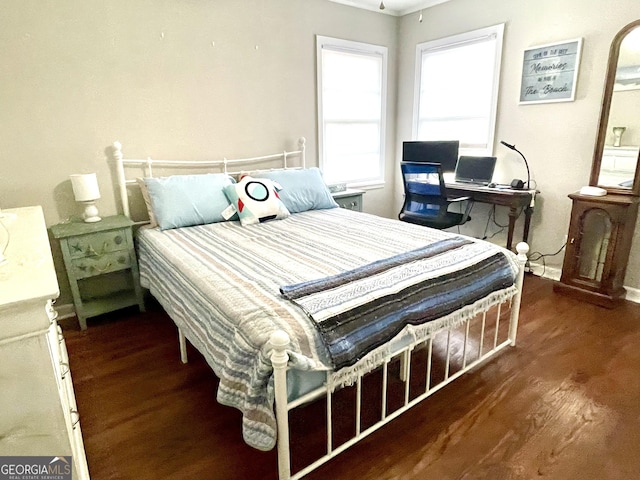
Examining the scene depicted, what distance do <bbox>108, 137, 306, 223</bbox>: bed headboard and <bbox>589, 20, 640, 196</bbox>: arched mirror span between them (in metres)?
2.37

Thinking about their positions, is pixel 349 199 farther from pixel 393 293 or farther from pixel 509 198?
pixel 393 293

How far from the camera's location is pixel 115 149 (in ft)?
8.87

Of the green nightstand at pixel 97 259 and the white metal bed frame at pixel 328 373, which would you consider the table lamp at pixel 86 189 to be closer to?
the green nightstand at pixel 97 259

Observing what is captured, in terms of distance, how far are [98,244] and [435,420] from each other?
7.36ft

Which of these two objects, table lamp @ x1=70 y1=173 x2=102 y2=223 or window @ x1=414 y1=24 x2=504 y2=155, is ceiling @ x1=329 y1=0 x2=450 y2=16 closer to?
window @ x1=414 y1=24 x2=504 y2=155

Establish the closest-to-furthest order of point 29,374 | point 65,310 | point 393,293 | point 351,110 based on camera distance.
→ point 29,374
point 393,293
point 65,310
point 351,110

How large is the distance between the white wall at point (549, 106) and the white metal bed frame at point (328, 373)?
135 centimetres

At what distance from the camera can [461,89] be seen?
12.3 feet

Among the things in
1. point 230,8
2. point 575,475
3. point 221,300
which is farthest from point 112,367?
point 230,8

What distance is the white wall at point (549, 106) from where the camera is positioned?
2.83 meters

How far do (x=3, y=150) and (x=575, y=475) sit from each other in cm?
337

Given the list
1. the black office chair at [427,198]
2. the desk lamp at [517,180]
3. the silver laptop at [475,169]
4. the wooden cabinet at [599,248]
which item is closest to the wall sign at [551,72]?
the desk lamp at [517,180]

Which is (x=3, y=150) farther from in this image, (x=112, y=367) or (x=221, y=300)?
(x=221, y=300)

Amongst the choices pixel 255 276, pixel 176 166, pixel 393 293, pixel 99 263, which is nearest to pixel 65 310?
pixel 99 263
